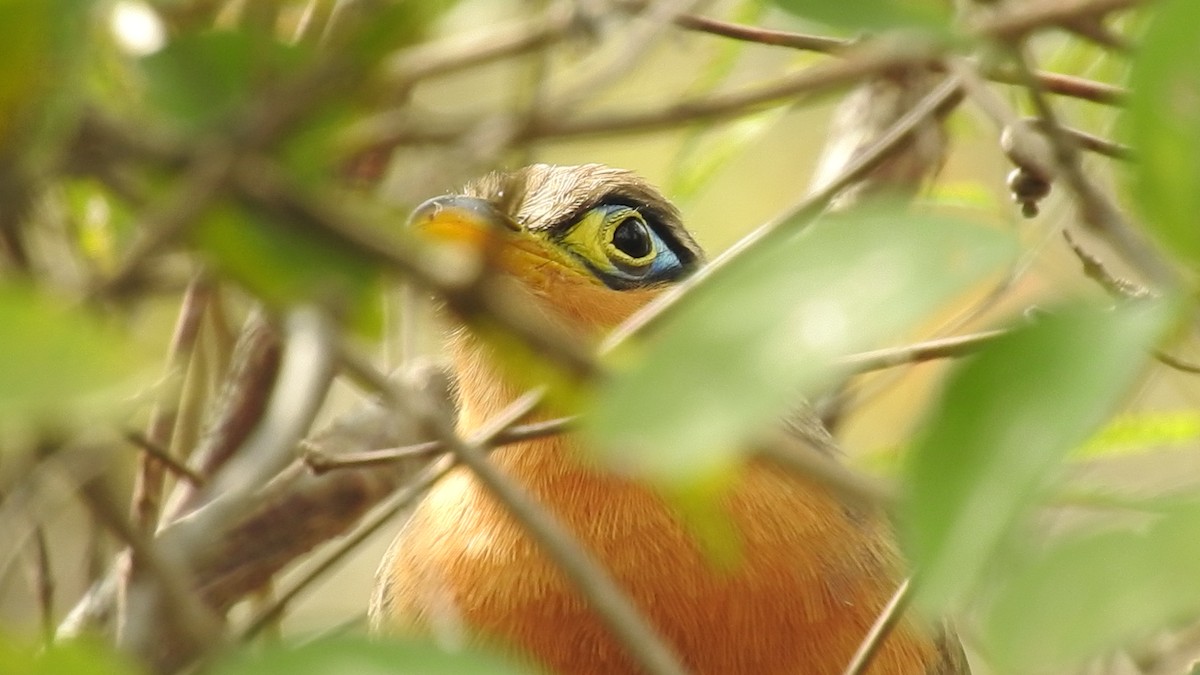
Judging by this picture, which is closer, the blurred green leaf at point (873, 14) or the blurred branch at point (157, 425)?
the blurred green leaf at point (873, 14)

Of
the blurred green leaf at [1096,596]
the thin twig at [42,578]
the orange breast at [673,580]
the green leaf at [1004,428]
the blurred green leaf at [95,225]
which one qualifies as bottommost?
the orange breast at [673,580]

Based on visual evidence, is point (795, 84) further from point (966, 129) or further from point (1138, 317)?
point (966, 129)

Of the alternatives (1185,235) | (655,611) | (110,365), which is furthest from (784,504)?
(110,365)

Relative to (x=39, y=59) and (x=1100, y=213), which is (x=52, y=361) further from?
(x=1100, y=213)

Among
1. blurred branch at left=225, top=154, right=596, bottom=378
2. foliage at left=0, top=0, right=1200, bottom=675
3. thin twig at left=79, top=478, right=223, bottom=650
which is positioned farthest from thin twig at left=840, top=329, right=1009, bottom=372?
thin twig at left=79, top=478, right=223, bottom=650

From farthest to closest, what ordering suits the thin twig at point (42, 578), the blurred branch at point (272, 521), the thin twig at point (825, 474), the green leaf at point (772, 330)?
the blurred branch at point (272, 521) → the thin twig at point (42, 578) → the thin twig at point (825, 474) → the green leaf at point (772, 330)

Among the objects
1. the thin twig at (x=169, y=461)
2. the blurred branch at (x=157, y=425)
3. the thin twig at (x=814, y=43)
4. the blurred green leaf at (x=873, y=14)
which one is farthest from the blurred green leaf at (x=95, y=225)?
the blurred green leaf at (x=873, y=14)

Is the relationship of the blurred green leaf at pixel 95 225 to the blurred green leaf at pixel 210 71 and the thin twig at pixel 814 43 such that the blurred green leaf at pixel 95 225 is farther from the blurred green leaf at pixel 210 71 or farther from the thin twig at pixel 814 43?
the thin twig at pixel 814 43
